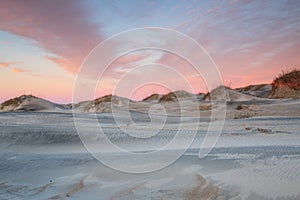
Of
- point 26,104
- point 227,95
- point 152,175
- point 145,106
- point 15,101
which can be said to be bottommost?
point 152,175

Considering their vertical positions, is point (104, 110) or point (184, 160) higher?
point (104, 110)

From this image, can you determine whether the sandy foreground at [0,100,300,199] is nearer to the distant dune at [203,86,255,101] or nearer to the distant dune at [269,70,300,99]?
the distant dune at [269,70,300,99]

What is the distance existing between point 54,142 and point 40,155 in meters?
1.26

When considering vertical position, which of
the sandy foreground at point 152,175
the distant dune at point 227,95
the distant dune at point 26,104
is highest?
the distant dune at point 26,104

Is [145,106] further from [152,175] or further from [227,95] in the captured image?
[152,175]

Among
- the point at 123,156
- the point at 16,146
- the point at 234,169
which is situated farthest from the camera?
the point at 16,146

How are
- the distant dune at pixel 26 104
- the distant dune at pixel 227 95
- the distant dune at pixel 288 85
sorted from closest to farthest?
the distant dune at pixel 288 85 → the distant dune at pixel 26 104 → the distant dune at pixel 227 95

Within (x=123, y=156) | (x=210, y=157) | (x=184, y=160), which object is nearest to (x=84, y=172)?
(x=123, y=156)

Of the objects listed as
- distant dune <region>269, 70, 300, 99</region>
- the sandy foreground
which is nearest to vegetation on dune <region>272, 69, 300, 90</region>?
distant dune <region>269, 70, 300, 99</region>

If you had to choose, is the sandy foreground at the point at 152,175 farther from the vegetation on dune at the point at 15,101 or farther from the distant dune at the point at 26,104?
the vegetation on dune at the point at 15,101

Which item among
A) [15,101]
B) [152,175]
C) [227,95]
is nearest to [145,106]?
[227,95]

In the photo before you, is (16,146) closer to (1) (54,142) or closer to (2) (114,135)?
(1) (54,142)

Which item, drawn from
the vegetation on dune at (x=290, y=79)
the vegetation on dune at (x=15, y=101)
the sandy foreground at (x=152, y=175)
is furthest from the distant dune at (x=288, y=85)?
the vegetation on dune at (x=15, y=101)

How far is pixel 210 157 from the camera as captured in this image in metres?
4.39
